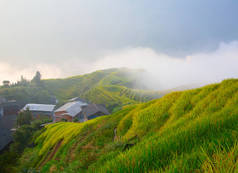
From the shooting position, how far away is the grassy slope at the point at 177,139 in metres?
1.88

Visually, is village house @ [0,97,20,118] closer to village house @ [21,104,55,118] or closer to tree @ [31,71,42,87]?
village house @ [21,104,55,118]

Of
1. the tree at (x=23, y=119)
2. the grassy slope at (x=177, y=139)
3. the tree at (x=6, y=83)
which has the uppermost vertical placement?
the tree at (x=6, y=83)

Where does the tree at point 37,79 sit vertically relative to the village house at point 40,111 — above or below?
above

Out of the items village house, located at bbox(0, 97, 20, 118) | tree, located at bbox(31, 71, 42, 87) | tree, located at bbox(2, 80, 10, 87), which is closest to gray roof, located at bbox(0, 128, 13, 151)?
village house, located at bbox(0, 97, 20, 118)

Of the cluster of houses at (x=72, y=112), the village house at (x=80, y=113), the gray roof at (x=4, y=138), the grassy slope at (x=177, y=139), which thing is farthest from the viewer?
the cluster of houses at (x=72, y=112)

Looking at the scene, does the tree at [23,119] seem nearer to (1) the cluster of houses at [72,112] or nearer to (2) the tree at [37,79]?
(1) the cluster of houses at [72,112]

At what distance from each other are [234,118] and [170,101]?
5921 millimetres

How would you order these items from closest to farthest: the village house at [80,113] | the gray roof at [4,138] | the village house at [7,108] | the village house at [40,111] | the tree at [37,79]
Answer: the gray roof at [4,138]
the village house at [80,113]
the village house at [7,108]
the village house at [40,111]
the tree at [37,79]

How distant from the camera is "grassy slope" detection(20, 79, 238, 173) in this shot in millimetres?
1881

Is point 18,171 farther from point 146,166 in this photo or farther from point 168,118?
point 146,166

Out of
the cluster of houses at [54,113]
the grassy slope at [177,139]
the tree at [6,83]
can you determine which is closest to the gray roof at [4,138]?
the cluster of houses at [54,113]

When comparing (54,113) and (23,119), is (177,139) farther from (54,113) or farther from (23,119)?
(54,113)

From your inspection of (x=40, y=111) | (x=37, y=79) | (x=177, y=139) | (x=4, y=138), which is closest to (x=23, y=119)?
(x=4, y=138)

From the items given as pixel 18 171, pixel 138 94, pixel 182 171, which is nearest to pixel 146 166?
pixel 182 171
